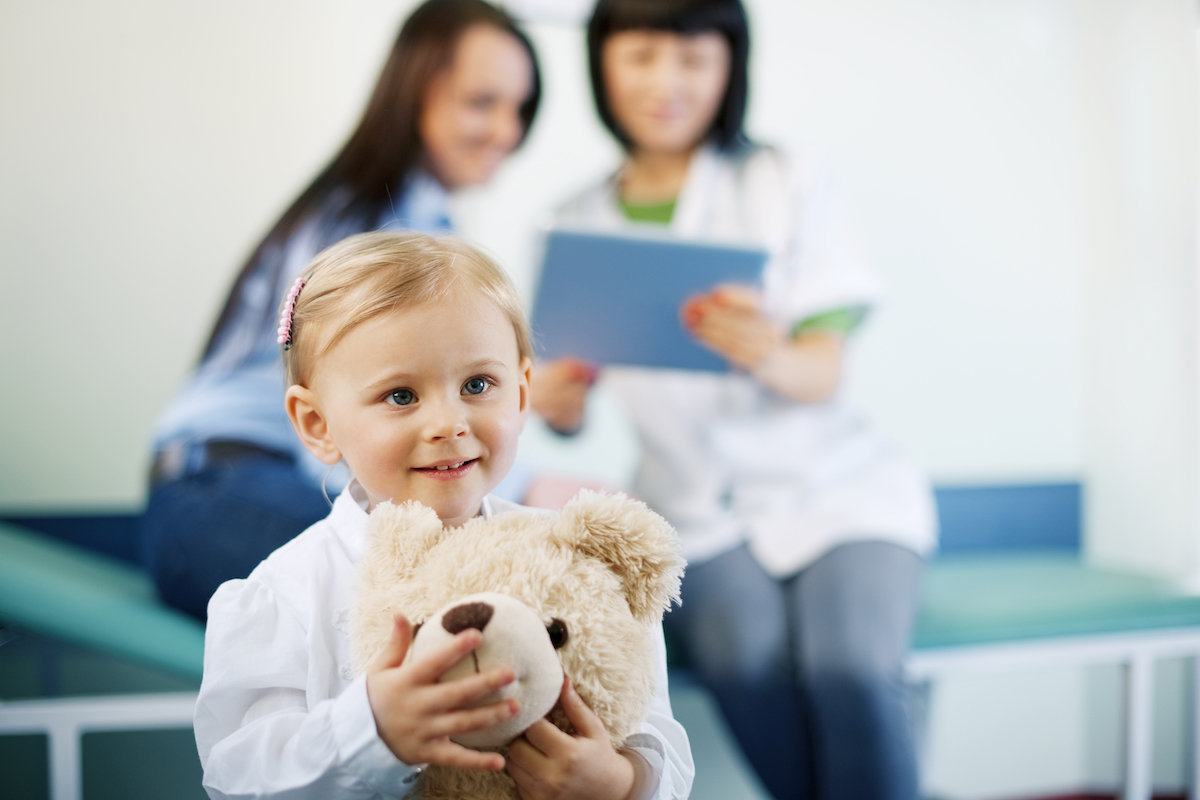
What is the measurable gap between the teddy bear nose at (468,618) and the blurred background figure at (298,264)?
1.38 feet

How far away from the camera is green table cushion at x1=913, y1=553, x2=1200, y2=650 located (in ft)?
3.27

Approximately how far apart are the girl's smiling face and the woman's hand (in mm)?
584

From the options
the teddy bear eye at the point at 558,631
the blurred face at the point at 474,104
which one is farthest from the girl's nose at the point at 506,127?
the teddy bear eye at the point at 558,631

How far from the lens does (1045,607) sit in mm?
1033

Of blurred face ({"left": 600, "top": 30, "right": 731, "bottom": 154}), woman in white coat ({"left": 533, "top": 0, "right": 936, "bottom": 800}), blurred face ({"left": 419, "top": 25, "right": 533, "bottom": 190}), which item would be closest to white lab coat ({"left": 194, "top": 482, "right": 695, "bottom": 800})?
woman in white coat ({"left": 533, "top": 0, "right": 936, "bottom": 800})

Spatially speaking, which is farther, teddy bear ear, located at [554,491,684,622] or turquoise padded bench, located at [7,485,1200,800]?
turquoise padded bench, located at [7,485,1200,800]

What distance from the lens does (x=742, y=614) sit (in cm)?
90

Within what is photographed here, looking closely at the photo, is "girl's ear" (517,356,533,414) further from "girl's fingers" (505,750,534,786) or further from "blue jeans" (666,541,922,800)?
"blue jeans" (666,541,922,800)

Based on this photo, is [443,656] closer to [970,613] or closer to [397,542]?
[397,542]

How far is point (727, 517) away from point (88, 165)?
980 mm

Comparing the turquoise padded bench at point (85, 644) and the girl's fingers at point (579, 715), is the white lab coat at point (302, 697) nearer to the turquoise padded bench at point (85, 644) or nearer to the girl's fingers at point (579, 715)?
the girl's fingers at point (579, 715)

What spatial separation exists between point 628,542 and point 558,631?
5 cm

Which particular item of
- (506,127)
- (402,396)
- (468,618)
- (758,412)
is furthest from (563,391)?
(468,618)

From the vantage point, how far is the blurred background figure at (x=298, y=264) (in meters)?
0.81
